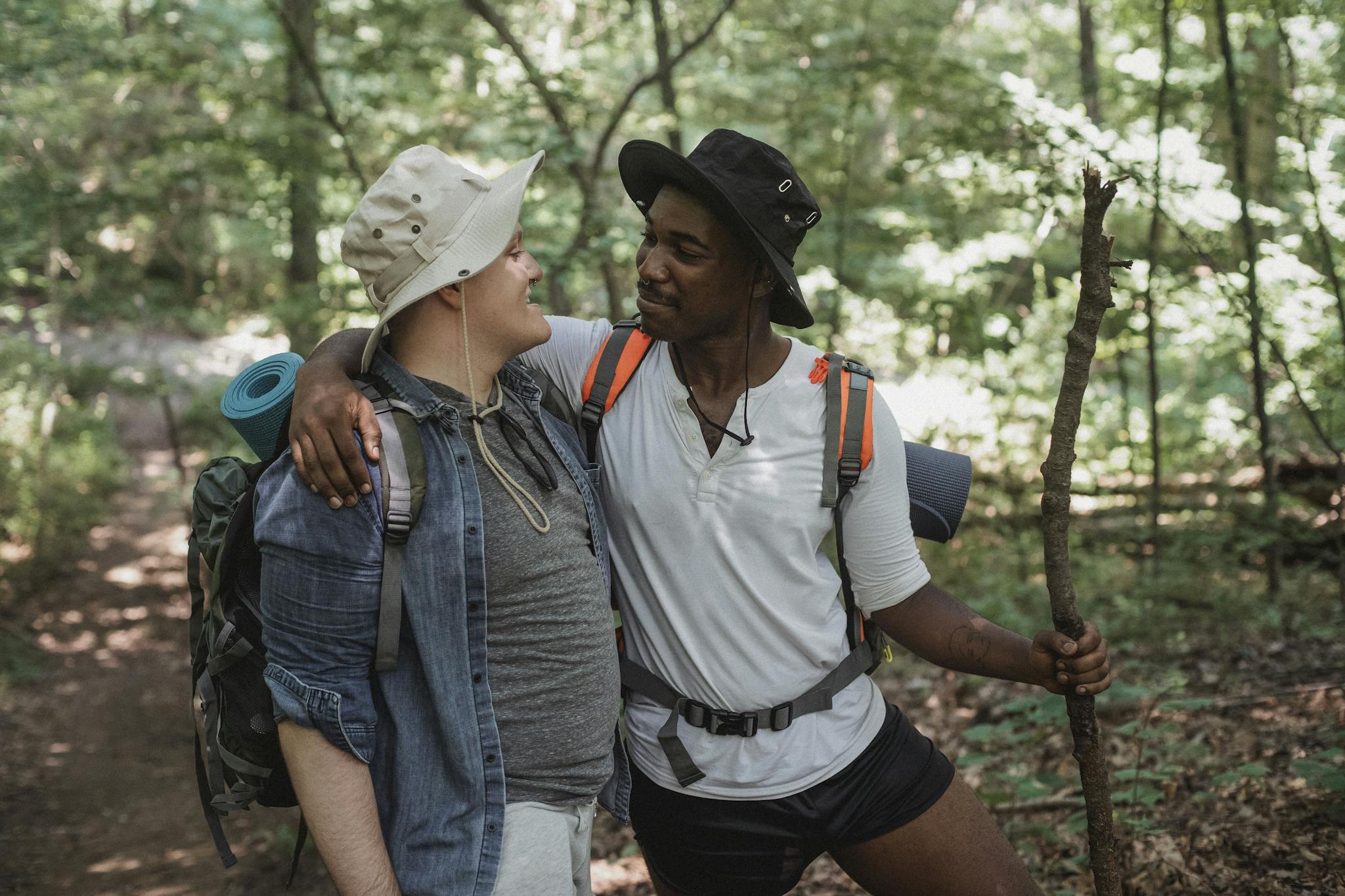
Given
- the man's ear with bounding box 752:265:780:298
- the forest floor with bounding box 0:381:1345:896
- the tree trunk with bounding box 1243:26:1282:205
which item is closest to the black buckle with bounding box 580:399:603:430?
the man's ear with bounding box 752:265:780:298

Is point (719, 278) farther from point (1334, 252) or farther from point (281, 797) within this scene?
point (1334, 252)

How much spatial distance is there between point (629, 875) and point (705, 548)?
292 centimetres

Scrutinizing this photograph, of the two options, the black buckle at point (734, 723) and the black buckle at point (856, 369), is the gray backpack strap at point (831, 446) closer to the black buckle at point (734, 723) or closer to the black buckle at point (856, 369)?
the black buckle at point (856, 369)

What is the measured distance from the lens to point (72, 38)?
8117 millimetres

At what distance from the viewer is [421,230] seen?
2.10m

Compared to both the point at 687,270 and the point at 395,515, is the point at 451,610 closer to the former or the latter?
the point at 395,515

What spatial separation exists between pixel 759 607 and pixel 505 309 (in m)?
0.91

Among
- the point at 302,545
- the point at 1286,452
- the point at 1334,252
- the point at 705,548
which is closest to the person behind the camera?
the point at 302,545

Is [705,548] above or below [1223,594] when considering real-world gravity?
above

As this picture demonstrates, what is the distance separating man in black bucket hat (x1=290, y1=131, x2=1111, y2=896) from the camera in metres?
2.41

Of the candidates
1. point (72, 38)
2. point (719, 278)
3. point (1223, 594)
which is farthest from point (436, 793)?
point (72, 38)

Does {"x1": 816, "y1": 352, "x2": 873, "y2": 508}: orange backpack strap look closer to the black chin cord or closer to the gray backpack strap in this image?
the gray backpack strap

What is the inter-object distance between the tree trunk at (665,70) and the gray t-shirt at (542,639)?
4.90 meters

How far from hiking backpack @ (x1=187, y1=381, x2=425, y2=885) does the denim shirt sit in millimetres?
31
